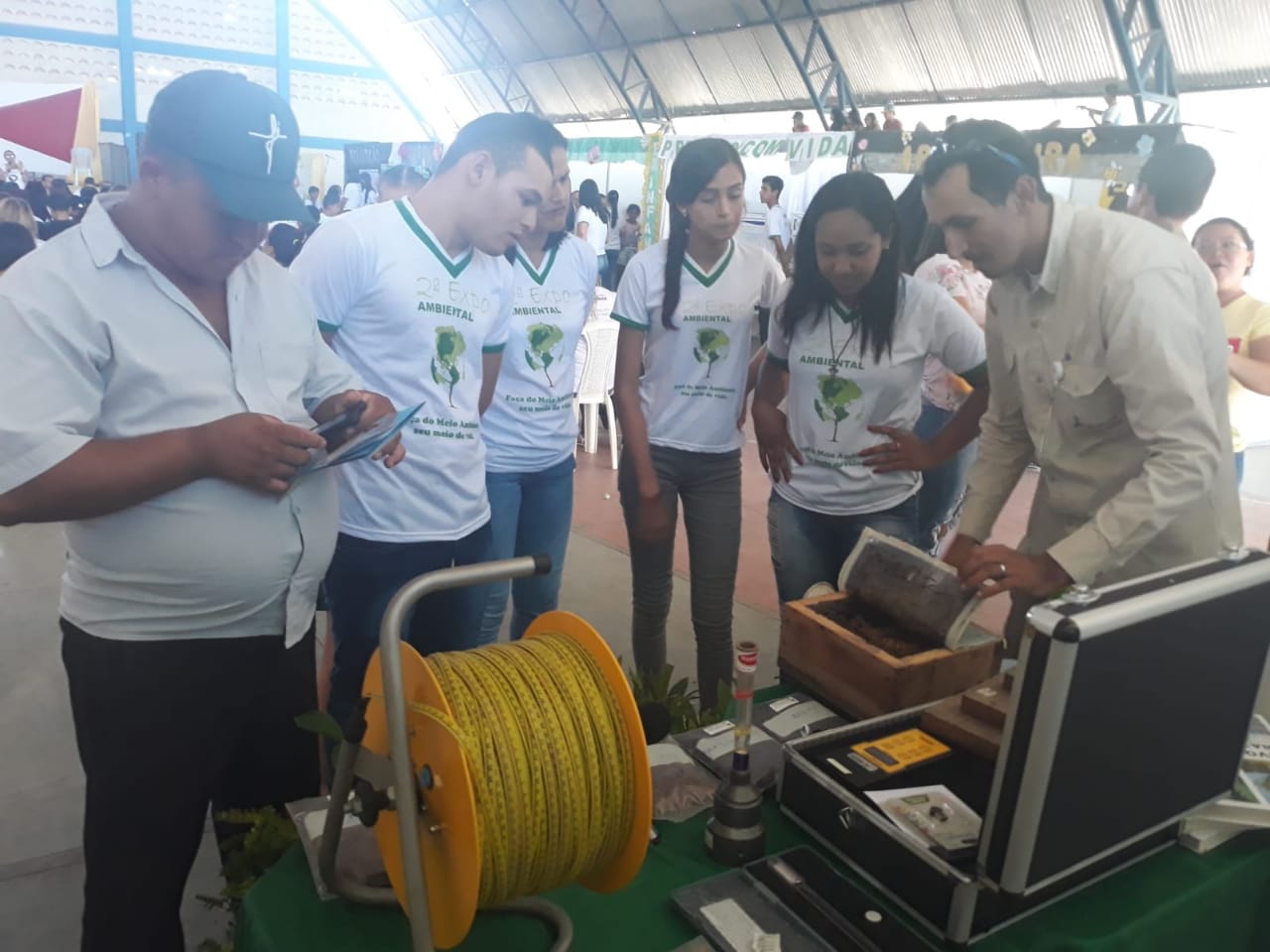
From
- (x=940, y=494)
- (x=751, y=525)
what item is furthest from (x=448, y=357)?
(x=751, y=525)

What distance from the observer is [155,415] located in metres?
1.32

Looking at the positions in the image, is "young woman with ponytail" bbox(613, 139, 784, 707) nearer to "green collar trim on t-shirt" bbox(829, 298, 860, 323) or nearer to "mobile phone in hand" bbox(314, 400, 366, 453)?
"green collar trim on t-shirt" bbox(829, 298, 860, 323)

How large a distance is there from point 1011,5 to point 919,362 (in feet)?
28.2

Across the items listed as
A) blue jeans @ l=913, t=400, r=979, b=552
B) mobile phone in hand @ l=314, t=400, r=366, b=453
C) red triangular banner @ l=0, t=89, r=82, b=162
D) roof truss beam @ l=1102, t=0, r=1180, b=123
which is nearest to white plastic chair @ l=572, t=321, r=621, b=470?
blue jeans @ l=913, t=400, r=979, b=552

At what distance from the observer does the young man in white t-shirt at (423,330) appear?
1.81 meters

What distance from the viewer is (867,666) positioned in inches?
61.7

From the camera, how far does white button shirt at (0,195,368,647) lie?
120 centimetres

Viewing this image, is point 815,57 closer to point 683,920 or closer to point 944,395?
point 944,395

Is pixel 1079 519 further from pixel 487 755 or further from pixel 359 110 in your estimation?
pixel 359 110

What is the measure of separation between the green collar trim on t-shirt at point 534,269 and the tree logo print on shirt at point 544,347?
0.12 meters

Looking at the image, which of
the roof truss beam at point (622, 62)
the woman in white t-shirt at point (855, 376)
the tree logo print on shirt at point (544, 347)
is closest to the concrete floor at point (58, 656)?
the woman in white t-shirt at point (855, 376)

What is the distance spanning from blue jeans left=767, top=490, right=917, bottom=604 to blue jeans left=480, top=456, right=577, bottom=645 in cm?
59

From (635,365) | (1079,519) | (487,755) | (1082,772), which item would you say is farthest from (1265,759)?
(635,365)

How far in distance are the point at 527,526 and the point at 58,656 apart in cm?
206
